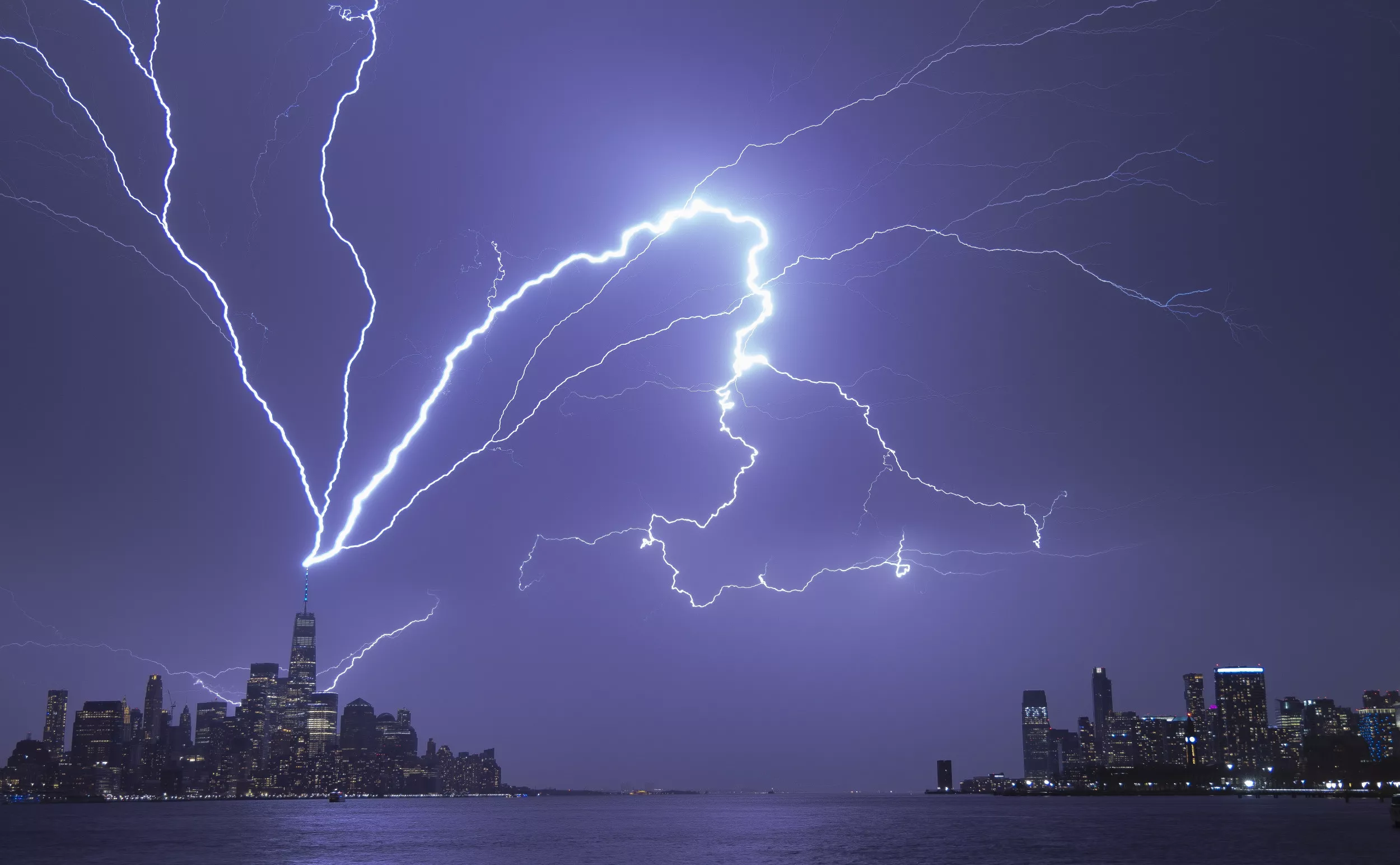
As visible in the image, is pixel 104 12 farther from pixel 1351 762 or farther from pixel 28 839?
pixel 1351 762

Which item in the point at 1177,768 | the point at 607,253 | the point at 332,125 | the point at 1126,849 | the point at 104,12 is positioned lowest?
the point at 1177,768

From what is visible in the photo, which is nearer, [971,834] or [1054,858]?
[1054,858]

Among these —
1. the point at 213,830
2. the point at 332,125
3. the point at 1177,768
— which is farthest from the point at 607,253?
the point at 1177,768

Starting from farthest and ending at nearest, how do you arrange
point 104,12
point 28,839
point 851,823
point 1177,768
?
point 1177,768, point 851,823, point 28,839, point 104,12

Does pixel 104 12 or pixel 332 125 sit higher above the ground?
pixel 104 12

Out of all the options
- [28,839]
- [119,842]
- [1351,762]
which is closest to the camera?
[119,842]

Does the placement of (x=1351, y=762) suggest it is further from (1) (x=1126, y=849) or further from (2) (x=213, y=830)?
(2) (x=213, y=830)

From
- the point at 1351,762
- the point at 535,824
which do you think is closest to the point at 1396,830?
the point at 535,824
